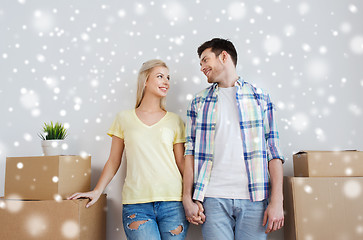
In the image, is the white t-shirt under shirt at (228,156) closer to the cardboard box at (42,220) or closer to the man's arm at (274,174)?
the man's arm at (274,174)

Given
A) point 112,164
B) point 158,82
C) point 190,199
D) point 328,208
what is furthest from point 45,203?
point 328,208

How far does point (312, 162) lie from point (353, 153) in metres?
0.18

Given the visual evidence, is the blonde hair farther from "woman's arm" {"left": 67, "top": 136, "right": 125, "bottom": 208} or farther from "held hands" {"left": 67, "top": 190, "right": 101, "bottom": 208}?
"held hands" {"left": 67, "top": 190, "right": 101, "bottom": 208}

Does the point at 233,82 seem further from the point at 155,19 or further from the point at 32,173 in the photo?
the point at 32,173

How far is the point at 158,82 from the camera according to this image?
1506 millimetres

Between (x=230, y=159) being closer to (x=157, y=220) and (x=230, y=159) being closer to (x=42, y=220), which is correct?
(x=157, y=220)

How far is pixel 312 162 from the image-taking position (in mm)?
1254

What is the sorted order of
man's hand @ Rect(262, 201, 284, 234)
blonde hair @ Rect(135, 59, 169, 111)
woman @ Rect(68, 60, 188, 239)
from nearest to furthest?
man's hand @ Rect(262, 201, 284, 234) < woman @ Rect(68, 60, 188, 239) < blonde hair @ Rect(135, 59, 169, 111)

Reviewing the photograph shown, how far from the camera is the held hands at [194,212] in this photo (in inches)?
49.3

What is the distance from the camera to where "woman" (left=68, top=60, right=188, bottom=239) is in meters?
1.31

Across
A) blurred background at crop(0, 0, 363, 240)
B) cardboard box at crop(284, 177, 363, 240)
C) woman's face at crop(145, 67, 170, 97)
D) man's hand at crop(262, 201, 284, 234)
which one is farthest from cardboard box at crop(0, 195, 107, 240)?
cardboard box at crop(284, 177, 363, 240)

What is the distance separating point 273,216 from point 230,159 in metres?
0.29

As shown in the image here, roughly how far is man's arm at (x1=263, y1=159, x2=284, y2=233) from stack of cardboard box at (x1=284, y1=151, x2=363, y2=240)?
61mm

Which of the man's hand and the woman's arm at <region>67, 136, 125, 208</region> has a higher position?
the woman's arm at <region>67, 136, 125, 208</region>
